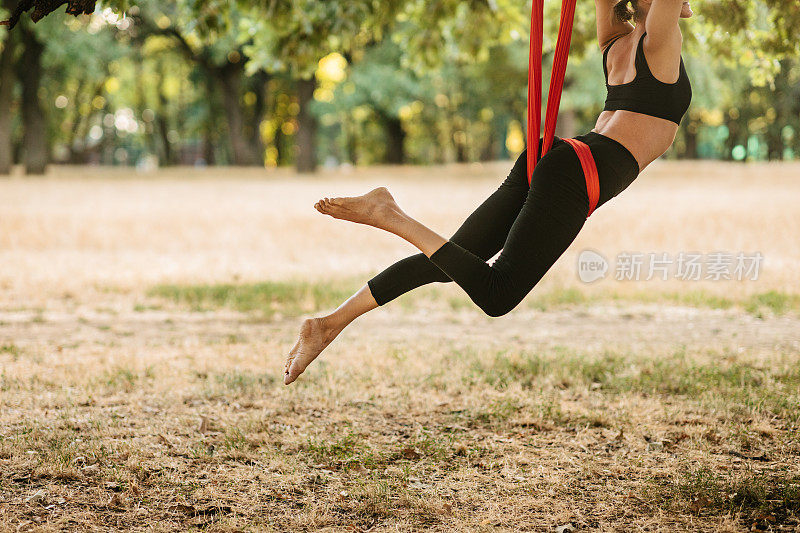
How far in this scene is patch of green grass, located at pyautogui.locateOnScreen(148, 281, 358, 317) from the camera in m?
8.66

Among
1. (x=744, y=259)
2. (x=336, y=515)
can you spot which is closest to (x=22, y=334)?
(x=336, y=515)

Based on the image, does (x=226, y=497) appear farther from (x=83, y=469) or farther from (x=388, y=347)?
(x=388, y=347)

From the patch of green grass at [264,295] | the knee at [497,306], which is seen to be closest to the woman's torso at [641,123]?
the knee at [497,306]

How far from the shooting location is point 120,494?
137 inches

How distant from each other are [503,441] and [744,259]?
346 inches

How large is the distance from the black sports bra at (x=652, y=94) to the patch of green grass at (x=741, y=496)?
1.63m

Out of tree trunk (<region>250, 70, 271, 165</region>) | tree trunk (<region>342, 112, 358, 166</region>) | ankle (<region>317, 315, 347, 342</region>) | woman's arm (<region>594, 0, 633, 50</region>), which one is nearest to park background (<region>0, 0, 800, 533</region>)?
ankle (<region>317, 315, 347, 342</region>)

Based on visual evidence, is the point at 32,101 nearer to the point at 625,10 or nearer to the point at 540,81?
the point at 540,81

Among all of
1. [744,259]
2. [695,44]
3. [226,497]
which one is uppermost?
[695,44]

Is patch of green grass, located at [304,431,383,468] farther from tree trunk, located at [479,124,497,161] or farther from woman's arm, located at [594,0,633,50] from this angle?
tree trunk, located at [479,124,497,161]

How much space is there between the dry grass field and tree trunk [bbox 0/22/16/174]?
15000mm

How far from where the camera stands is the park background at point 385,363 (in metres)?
3.49

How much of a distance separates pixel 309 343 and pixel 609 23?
2.03m

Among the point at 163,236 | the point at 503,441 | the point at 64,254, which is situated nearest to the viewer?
the point at 503,441
